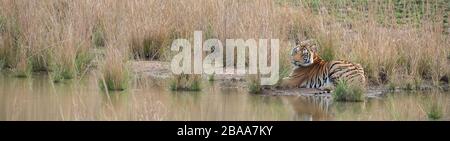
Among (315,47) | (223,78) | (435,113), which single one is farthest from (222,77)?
(435,113)

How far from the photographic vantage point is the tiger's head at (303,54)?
41.8 ft

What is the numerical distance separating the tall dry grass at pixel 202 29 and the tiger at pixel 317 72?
0.56 feet

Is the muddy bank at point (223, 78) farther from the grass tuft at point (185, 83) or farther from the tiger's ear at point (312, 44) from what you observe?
the tiger's ear at point (312, 44)

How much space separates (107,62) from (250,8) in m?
3.01

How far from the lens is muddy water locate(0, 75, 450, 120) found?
33.4 ft

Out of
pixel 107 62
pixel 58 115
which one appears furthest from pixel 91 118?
pixel 107 62

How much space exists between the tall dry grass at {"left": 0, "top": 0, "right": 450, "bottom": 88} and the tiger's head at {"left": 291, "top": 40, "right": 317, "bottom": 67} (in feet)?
0.39

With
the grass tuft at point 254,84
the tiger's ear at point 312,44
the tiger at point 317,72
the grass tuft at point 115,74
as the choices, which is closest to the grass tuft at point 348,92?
the tiger at point 317,72

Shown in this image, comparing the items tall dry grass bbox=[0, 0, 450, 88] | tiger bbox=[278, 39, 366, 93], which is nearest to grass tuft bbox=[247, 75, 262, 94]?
tiger bbox=[278, 39, 366, 93]

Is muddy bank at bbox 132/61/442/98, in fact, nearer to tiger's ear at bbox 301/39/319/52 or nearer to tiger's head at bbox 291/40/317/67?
tiger's head at bbox 291/40/317/67

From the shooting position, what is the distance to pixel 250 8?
46.8 ft

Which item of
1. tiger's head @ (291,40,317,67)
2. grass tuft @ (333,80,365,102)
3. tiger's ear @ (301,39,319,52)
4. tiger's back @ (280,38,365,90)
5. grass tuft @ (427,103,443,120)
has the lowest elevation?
grass tuft @ (427,103,443,120)
